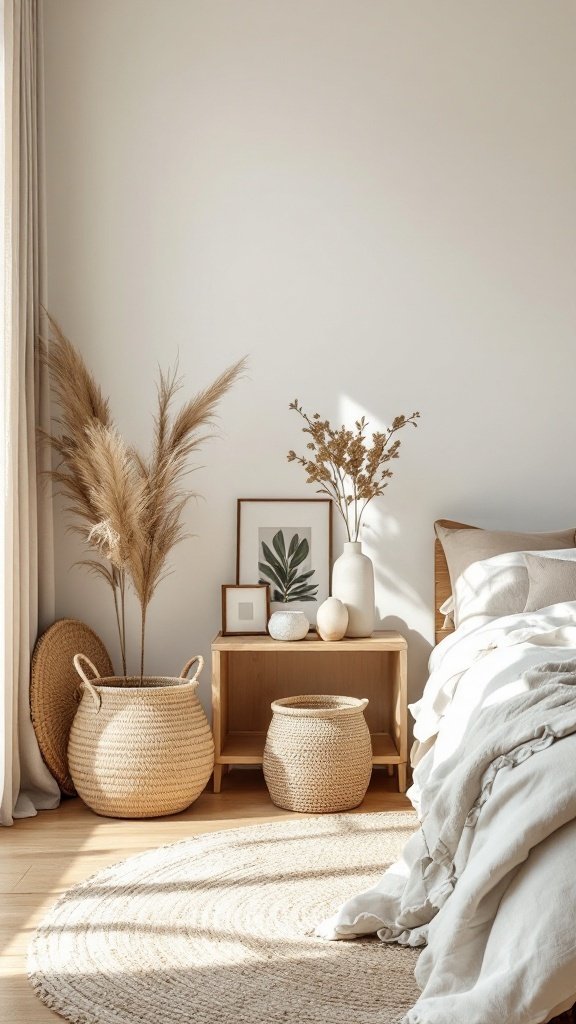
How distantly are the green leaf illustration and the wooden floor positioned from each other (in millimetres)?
732

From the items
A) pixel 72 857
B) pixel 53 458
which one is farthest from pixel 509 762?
pixel 53 458

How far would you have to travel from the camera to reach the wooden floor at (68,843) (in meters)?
2.12

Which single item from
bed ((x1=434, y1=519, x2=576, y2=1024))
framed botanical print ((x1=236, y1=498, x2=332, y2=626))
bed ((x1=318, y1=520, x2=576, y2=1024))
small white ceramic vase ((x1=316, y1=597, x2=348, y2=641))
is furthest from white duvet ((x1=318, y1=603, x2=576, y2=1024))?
framed botanical print ((x1=236, y1=498, x2=332, y2=626))

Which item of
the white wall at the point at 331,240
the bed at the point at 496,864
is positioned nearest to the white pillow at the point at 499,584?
the white wall at the point at 331,240

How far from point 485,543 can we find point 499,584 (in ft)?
0.80

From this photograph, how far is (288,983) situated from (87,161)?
3206mm

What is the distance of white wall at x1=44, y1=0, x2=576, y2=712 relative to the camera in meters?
4.01

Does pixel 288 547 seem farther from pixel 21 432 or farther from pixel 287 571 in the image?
pixel 21 432

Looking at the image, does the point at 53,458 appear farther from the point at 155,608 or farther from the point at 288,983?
the point at 288,983

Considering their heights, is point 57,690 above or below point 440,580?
below

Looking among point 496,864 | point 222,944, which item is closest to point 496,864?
point 496,864

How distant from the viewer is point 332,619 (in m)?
3.62

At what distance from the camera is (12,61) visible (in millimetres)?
3457

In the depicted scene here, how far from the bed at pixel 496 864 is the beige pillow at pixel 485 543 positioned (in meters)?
0.96
